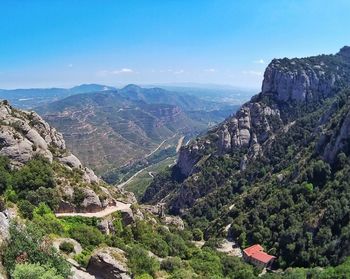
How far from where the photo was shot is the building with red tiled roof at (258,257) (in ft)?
335

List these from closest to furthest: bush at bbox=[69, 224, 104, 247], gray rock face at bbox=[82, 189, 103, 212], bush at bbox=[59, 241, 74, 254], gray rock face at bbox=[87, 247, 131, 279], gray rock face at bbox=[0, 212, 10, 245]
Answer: gray rock face at bbox=[0, 212, 10, 245], gray rock face at bbox=[87, 247, 131, 279], bush at bbox=[59, 241, 74, 254], bush at bbox=[69, 224, 104, 247], gray rock face at bbox=[82, 189, 103, 212]

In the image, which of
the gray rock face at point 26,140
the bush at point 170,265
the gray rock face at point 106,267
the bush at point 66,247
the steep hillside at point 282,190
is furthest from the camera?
the steep hillside at point 282,190

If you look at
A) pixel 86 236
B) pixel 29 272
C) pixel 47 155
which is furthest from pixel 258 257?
pixel 29 272

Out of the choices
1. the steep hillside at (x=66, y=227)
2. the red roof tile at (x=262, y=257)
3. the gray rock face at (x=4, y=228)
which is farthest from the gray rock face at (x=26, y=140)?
the red roof tile at (x=262, y=257)

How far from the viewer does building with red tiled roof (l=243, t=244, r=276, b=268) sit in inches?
4023

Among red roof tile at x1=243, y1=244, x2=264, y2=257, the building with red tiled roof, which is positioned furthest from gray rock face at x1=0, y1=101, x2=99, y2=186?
red roof tile at x1=243, y1=244, x2=264, y2=257

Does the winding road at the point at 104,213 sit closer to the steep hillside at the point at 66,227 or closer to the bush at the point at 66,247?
the steep hillside at the point at 66,227

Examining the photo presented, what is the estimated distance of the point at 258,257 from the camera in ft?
341

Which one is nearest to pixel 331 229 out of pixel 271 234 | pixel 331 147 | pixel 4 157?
pixel 271 234

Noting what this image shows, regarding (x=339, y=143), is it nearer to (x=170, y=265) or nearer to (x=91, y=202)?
(x=91, y=202)

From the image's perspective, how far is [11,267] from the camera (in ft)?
135

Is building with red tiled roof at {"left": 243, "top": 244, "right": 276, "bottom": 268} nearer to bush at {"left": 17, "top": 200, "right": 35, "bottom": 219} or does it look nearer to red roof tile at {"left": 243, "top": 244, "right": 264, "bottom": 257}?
red roof tile at {"left": 243, "top": 244, "right": 264, "bottom": 257}

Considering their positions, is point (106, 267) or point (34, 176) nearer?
point (106, 267)

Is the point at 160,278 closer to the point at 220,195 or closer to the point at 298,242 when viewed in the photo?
the point at 298,242
